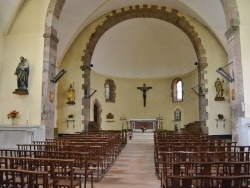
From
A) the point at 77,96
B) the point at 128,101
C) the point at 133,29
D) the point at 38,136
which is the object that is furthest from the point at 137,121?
the point at 38,136

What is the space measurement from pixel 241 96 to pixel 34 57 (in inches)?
307

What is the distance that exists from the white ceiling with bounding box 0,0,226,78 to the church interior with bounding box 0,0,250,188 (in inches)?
2.7

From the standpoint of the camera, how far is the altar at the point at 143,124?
1855 centimetres

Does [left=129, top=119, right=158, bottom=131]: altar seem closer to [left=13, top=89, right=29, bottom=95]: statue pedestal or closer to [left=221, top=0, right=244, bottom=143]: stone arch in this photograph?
[left=221, top=0, right=244, bottom=143]: stone arch

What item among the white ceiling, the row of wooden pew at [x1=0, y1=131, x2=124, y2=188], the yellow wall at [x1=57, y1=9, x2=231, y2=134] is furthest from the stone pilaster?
the yellow wall at [x1=57, y1=9, x2=231, y2=134]

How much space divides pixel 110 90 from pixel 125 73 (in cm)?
187

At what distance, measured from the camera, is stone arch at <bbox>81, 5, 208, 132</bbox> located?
15.1 meters

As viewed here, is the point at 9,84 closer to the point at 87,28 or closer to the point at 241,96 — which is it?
the point at 87,28

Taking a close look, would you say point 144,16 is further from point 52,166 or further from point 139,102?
point 52,166

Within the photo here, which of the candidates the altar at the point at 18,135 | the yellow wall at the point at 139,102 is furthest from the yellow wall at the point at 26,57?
the yellow wall at the point at 139,102

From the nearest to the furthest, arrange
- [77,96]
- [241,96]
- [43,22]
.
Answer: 1. [241,96]
2. [43,22]
3. [77,96]

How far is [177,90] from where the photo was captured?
20.5m

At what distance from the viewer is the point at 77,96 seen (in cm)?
1552

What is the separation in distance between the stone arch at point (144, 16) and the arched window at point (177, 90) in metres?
5.13
